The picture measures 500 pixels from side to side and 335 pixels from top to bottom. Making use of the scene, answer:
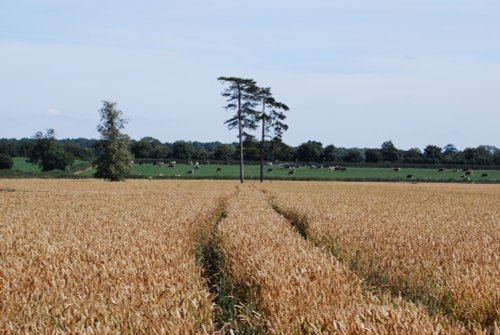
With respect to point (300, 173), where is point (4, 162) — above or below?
above

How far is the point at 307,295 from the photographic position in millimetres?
6406

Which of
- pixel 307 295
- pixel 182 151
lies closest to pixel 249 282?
pixel 307 295

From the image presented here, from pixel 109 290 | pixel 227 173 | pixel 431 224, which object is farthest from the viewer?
pixel 227 173

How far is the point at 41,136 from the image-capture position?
5930 inches

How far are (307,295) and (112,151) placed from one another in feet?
211

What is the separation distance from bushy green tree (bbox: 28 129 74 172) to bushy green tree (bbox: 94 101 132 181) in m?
61.1

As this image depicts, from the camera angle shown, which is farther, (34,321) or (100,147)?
(100,147)

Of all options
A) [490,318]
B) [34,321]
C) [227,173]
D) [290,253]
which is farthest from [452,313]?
[227,173]

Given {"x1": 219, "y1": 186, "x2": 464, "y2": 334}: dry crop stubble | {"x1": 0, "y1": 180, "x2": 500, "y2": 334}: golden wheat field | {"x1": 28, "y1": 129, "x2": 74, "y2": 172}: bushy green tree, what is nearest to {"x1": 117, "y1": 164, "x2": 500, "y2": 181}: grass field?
{"x1": 28, "y1": 129, "x2": 74, "y2": 172}: bushy green tree

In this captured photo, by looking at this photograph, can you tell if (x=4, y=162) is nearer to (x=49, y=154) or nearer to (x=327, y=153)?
(x=49, y=154)

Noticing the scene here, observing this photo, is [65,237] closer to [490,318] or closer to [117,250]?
[117,250]

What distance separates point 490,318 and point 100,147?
66.2 meters

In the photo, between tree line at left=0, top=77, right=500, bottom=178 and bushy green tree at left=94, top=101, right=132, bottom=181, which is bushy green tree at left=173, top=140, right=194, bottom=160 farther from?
bushy green tree at left=94, top=101, right=132, bottom=181

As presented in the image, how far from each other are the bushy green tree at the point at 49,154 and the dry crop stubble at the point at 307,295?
12333cm
